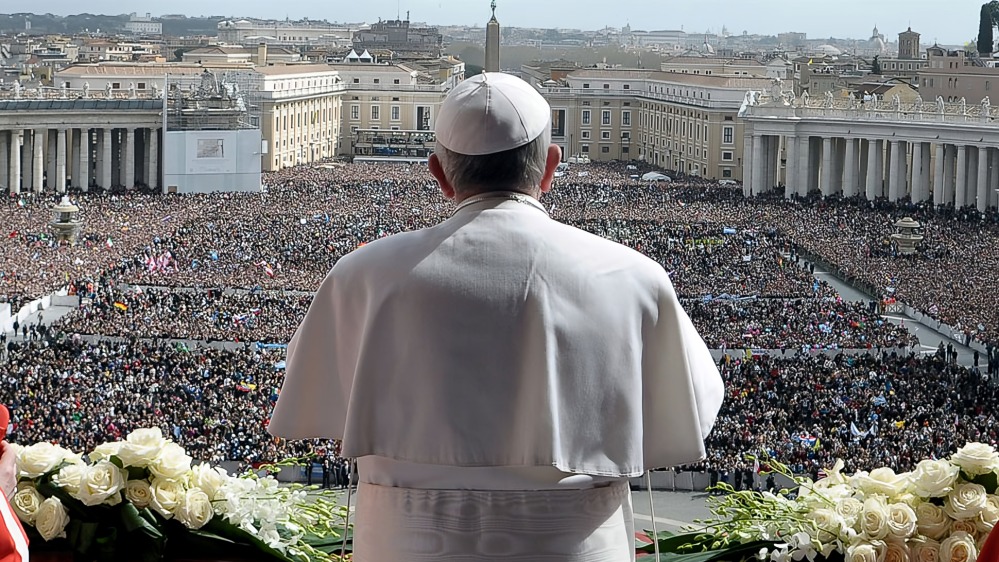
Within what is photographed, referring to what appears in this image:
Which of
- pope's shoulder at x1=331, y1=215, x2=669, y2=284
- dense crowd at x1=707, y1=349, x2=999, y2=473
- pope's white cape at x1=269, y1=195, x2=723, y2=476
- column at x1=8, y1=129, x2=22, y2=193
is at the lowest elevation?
dense crowd at x1=707, y1=349, x2=999, y2=473

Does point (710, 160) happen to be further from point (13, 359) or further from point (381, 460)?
point (381, 460)

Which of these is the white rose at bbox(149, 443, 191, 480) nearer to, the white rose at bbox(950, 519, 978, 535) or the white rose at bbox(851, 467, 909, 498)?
the white rose at bbox(851, 467, 909, 498)

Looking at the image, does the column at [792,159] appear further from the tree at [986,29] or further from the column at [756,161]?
the tree at [986,29]

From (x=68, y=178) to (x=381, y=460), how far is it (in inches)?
2698

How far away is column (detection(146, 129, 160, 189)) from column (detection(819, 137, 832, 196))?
84.7ft

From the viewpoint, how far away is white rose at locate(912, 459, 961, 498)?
5.07 meters

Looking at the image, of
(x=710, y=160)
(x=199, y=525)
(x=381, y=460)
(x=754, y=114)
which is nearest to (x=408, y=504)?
(x=381, y=460)

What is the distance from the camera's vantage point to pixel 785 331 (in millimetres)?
31984

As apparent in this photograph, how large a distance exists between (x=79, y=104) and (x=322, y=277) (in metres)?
31.3

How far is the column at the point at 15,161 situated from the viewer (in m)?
64.9

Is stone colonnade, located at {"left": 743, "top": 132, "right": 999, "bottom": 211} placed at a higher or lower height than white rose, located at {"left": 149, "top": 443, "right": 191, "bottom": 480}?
lower

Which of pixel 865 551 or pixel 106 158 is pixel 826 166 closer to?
pixel 106 158

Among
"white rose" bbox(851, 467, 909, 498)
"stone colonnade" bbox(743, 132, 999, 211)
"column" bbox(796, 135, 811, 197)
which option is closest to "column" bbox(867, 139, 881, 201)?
"stone colonnade" bbox(743, 132, 999, 211)

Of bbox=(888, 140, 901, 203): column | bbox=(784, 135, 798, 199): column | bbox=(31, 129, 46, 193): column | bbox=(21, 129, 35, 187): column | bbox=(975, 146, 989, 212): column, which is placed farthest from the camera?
bbox=(21, 129, 35, 187): column
